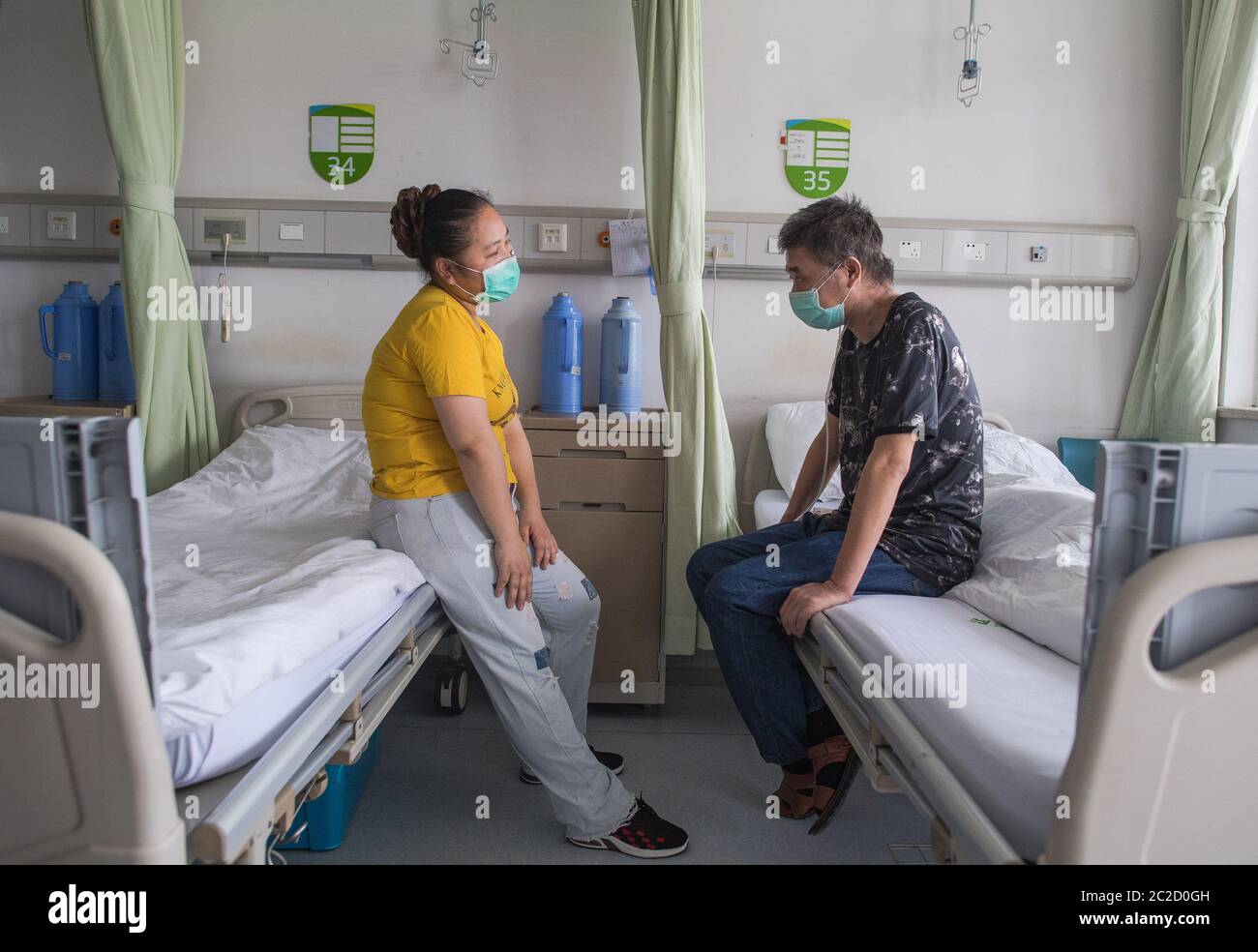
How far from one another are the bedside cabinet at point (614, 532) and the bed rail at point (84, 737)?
6.45 ft

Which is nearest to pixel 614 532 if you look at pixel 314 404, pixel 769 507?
pixel 769 507

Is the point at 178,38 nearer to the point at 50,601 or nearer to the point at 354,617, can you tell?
the point at 354,617

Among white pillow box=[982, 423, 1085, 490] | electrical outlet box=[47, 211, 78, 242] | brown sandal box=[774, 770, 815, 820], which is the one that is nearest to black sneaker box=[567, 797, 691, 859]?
brown sandal box=[774, 770, 815, 820]

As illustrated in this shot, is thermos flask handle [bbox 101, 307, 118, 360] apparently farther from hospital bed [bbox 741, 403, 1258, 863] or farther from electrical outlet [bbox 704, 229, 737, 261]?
hospital bed [bbox 741, 403, 1258, 863]

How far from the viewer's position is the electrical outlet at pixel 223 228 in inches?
137

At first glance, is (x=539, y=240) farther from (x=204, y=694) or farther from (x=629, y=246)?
(x=204, y=694)

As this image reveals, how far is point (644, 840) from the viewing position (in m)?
2.23

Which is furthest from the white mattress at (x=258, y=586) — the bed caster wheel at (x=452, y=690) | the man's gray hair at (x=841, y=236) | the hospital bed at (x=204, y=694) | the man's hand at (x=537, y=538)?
the man's gray hair at (x=841, y=236)

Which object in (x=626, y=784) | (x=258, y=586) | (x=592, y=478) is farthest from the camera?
(x=592, y=478)

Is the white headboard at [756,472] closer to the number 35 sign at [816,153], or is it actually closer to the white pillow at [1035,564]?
the number 35 sign at [816,153]

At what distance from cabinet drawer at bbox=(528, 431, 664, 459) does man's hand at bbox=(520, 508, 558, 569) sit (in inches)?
23.8

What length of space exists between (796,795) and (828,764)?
0.54 feet

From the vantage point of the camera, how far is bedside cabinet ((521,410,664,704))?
3057mm
